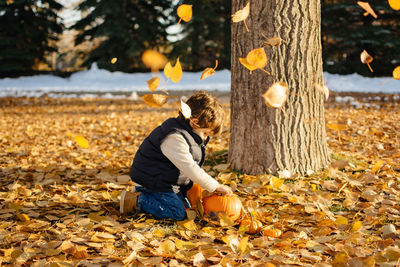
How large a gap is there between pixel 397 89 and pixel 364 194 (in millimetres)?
10541

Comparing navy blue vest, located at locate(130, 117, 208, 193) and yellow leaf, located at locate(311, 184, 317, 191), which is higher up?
navy blue vest, located at locate(130, 117, 208, 193)

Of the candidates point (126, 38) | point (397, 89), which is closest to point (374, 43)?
point (397, 89)

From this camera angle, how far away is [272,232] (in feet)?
7.18

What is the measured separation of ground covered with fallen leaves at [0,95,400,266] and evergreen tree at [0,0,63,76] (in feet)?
45.1

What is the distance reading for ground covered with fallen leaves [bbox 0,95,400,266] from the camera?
193cm

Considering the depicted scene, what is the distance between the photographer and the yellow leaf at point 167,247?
1.99 meters

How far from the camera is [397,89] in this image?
11.7m

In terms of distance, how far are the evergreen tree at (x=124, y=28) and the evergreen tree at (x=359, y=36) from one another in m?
8.02

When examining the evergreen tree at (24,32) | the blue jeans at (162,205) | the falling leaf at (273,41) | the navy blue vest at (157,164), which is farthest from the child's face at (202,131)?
the evergreen tree at (24,32)

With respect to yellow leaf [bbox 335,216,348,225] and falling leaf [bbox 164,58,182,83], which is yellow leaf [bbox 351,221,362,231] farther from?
falling leaf [bbox 164,58,182,83]

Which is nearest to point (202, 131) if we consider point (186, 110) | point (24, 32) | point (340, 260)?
point (186, 110)

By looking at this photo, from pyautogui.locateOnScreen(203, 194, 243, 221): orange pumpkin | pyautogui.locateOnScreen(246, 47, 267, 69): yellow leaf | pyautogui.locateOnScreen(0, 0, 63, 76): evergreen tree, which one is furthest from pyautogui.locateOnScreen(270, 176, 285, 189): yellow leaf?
pyautogui.locateOnScreen(0, 0, 63, 76): evergreen tree

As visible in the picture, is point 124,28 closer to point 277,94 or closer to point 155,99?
point 277,94

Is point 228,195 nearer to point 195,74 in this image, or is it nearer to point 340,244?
point 340,244
